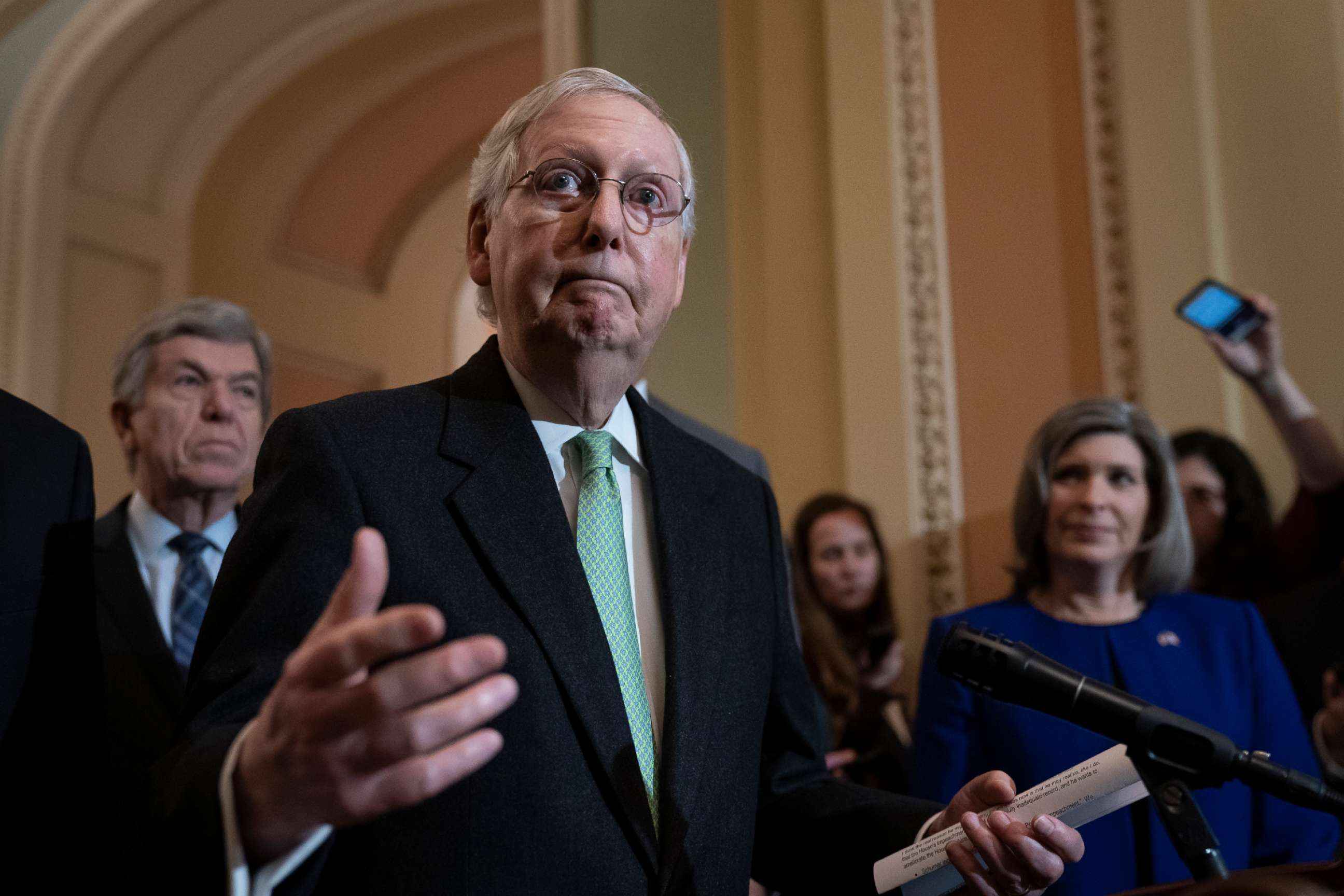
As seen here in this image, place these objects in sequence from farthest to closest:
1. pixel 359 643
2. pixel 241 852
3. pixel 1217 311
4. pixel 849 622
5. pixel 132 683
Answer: pixel 849 622 < pixel 1217 311 < pixel 132 683 < pixel 241 852 < pixel 359 643

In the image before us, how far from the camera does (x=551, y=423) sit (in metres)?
1.62

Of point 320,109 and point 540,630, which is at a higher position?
point 320,109

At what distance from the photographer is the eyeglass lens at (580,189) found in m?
1.62

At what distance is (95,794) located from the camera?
153 centimetres

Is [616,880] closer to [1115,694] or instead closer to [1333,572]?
[1115,694]

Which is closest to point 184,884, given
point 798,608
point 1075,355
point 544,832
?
point 544,832

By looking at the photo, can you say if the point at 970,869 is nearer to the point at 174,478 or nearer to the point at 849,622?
the point at 174,478

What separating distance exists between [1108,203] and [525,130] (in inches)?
97.1

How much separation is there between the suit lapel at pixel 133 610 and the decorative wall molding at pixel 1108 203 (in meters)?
2.57

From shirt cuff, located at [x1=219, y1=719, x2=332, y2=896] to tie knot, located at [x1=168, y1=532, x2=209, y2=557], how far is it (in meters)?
1.45

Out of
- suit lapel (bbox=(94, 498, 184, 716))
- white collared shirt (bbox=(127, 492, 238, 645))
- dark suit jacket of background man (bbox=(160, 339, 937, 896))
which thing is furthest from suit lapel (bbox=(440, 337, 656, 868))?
white collared shirt (bbox=(127, 492, 238, 645))

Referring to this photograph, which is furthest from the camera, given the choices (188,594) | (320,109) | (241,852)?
(320,109)

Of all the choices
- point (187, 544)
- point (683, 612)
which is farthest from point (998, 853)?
point (187, 544)

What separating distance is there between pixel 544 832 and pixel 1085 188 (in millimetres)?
2942
